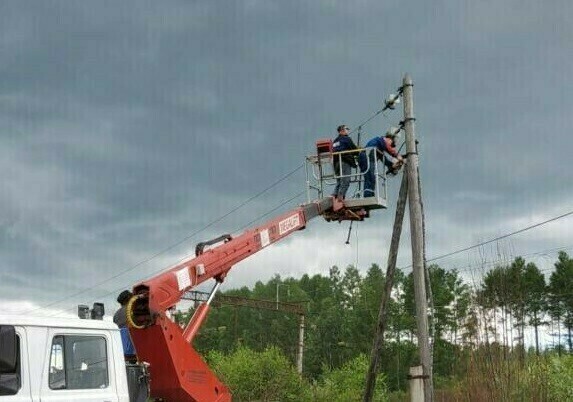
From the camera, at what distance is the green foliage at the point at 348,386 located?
36656mm

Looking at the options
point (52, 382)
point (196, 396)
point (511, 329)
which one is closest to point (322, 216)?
point (511, 329)

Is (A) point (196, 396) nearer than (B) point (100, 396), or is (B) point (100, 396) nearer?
(B) point (100, 396)

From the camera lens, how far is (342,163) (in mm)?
14711

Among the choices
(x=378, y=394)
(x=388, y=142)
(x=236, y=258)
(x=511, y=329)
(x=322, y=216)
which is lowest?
(x=378, y=394)

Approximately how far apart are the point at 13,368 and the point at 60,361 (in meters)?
0.56

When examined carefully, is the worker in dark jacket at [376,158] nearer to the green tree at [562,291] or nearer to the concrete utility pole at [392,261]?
the concrete utility pole at [392,261]

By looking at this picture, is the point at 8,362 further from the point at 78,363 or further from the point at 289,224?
the point at 289,224

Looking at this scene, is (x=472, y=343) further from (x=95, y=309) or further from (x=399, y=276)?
(x=399, y=276)

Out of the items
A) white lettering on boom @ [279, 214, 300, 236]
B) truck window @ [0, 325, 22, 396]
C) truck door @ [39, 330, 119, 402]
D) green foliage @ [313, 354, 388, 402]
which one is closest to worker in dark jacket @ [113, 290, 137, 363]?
truck door @ [39, 330, 119, 402]

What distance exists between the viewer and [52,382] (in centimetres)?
716

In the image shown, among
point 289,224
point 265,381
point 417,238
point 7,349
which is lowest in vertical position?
Answer: point 265,381

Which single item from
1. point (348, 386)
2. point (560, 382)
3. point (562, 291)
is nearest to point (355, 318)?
point (562, 291)

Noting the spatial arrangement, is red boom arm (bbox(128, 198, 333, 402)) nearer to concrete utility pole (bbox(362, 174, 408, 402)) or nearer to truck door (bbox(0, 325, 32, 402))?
truck door (bbox(0, 325, 32, 402))

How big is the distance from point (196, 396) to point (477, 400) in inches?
210
